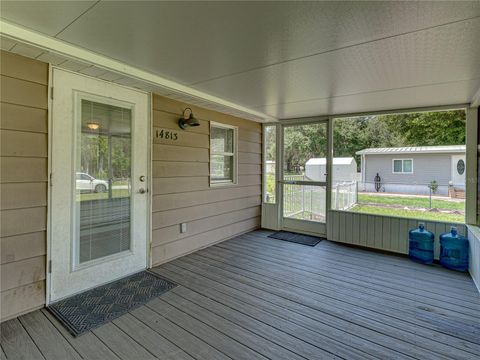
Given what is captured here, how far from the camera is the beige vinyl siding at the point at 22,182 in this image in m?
2.05

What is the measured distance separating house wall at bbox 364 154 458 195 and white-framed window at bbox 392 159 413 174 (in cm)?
4

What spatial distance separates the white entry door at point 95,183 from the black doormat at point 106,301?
0.36 ft

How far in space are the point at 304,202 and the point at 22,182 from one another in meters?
4.14

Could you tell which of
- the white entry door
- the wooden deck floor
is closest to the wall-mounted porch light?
the white entry door

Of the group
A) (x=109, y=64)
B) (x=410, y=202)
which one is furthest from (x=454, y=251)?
(x=109, y=64)

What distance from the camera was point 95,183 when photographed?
2664mm

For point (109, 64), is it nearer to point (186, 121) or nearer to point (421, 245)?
point (186, 121)

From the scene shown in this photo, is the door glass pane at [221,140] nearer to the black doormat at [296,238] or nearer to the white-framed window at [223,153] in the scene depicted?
the white-framed window at [223,153]

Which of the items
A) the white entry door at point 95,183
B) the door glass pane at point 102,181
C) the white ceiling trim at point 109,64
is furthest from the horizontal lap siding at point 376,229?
the door glass pane at point 102,181

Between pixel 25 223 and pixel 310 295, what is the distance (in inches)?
106

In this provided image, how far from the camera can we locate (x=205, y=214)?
4.01 meters

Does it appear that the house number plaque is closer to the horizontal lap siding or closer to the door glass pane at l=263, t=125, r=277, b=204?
the door glass pane at l=263, t=125, r=277, b=204

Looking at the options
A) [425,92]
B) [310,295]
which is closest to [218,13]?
[310,295]

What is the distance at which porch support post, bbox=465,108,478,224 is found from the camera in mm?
3369
